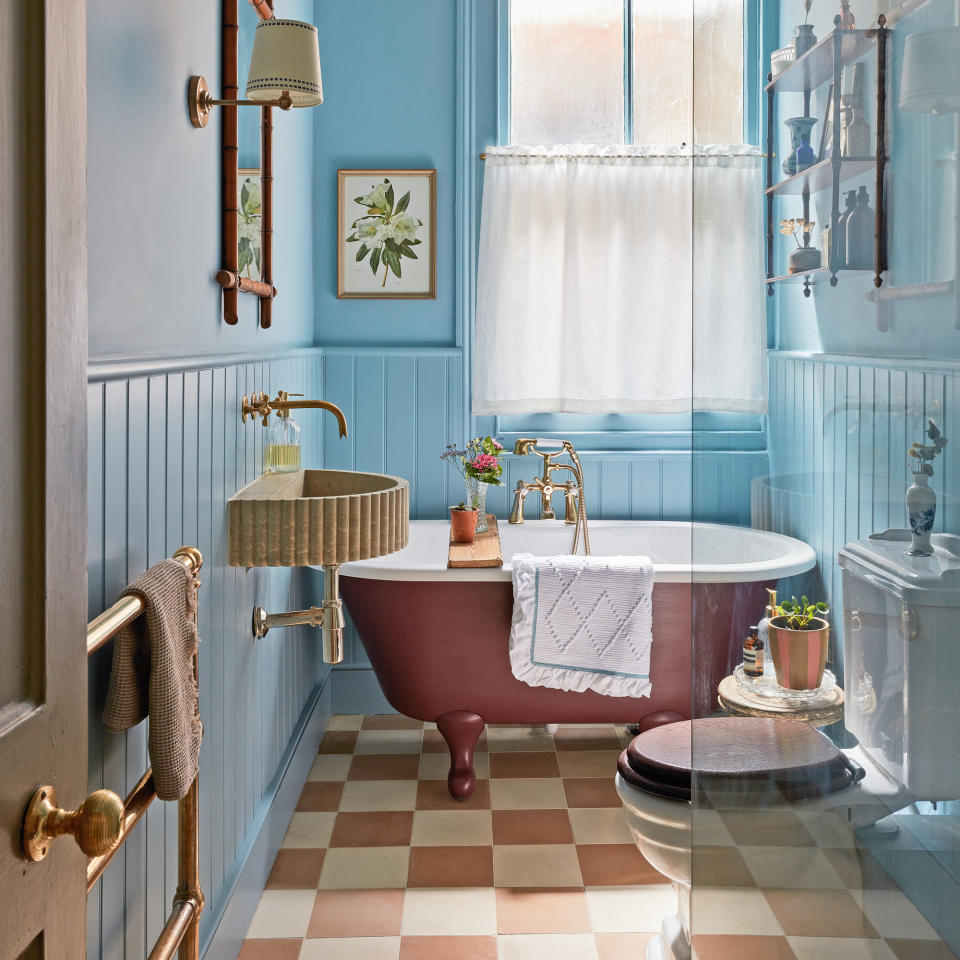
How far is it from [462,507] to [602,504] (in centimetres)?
64

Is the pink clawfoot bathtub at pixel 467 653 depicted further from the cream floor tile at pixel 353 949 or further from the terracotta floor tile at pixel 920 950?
the terracotta floor tile at pixel 920 950

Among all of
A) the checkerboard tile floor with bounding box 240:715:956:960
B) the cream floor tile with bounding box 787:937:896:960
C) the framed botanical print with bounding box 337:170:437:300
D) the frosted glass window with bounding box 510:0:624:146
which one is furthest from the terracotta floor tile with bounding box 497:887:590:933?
the frosted glass window with bounding box 510:0:624:146

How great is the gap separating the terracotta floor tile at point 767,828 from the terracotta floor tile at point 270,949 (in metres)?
1.27

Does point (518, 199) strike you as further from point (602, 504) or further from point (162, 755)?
point (162, 755)

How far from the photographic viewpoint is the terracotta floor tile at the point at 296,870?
2.28 meters

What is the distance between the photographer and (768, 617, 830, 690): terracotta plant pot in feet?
3.00

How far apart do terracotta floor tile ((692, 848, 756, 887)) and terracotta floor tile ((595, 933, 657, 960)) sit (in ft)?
2.85

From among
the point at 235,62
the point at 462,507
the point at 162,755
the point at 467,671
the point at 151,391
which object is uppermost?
the point at 235,62

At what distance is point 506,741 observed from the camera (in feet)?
10.5

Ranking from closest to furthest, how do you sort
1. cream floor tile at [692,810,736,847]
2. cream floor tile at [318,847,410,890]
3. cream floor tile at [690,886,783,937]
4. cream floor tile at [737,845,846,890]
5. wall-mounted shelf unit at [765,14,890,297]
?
1. wall-mounted shelf unit at [765,14,890,297]
2. cream floor tile at [737,845,846,890]
3. cream floor tile at [690,886,783,937]
4. cream floor tile at [692,810,736,847]
5. cream floor tile at [318,847,410,890]

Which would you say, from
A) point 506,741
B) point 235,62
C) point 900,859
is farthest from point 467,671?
point 900,859

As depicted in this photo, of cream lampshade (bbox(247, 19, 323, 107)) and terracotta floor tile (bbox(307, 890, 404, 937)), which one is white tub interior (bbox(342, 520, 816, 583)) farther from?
cream lampshade (bbox(247, 19, 323, 107))

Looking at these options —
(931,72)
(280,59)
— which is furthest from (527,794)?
(931,72)

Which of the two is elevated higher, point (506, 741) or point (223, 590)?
point (223, 590)
